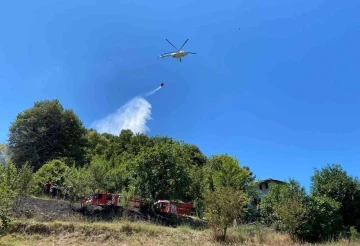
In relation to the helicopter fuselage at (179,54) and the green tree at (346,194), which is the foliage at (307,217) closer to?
the green tree at (346,194)

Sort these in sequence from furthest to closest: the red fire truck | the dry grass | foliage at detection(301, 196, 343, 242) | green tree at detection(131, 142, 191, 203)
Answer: green tree at detection(131, 142, 191, 203), the red fire truck, foliage at detection(301, 196, 343, 242), the dry grass

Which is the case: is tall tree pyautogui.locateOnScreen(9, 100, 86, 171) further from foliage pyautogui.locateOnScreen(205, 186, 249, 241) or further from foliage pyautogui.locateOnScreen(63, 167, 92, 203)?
foliage pyautogui.locateOnScreen(205, 186, 249, 241)

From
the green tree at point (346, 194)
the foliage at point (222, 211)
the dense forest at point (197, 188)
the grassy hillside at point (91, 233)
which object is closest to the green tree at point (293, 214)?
the dense forest at point (197, 188)

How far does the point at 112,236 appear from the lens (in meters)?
15.1

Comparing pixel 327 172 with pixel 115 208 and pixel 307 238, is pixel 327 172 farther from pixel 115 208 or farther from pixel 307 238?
pixel 115 208

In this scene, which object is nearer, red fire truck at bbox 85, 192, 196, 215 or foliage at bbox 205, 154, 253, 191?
red fire truck at bbox 85, 192, 196, 215

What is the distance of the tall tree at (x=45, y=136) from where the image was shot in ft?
141

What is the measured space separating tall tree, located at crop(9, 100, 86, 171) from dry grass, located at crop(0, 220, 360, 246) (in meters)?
29.8

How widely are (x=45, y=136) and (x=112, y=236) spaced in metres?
33.1

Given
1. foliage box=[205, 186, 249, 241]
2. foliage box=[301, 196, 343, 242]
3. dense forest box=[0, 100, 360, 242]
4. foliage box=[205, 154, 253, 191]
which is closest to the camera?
foliage box=[205, 186, 249, 241]

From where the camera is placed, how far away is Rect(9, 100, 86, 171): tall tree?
4306 cm

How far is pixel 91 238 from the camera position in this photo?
14648mm

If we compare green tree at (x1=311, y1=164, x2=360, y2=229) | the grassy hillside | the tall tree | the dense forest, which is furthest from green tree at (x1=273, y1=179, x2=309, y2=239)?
the tall tree

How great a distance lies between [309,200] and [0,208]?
52.4 ft
